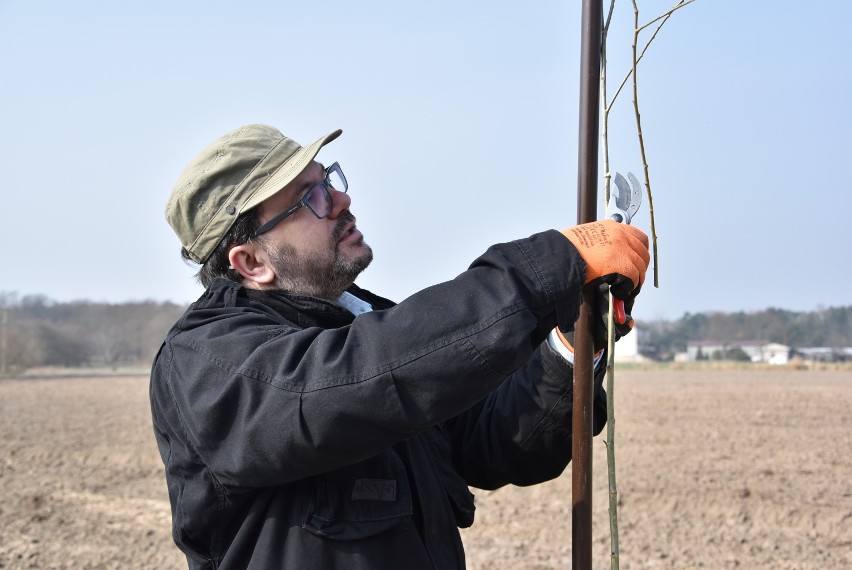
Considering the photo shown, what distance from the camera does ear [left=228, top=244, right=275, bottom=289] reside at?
231cm

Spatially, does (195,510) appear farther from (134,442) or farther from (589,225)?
(134,442)

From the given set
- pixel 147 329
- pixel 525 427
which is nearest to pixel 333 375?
pixel 525 427

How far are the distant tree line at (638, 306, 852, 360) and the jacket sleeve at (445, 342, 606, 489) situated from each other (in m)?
68.5

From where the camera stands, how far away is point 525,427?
248 centimetres

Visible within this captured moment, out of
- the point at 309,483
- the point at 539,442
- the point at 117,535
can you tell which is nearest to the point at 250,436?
the point at 309,483

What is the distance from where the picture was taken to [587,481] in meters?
2.20

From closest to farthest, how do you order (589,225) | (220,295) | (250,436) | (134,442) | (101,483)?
(250,436) < (589,225) < (220,295) < (101,483) < (134,442)

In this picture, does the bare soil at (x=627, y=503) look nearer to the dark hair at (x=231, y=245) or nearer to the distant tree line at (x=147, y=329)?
the dark hair at (x=231, y=245)

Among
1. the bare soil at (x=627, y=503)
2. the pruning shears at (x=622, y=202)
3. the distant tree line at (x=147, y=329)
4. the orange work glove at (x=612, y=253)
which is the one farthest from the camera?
the distant tree line at (x=147, y=329)

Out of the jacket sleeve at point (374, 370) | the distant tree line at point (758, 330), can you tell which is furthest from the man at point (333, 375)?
the distant tree line at point (758, 330)

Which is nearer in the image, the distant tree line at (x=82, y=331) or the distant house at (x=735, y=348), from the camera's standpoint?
the distant tree line at (x=82, y=331)

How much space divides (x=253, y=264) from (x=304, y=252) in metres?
0.16

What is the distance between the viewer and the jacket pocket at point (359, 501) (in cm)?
194

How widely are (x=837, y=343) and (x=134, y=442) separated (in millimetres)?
63897
